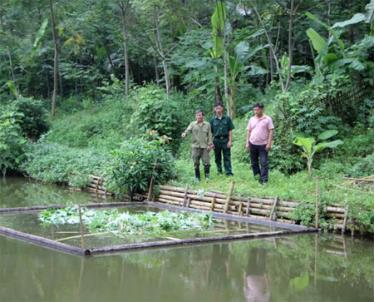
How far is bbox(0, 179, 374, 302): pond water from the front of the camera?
6000mm

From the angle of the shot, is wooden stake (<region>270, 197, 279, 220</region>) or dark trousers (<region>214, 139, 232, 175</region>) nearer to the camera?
→ wooden stake (<region>270, 197, 279, 220</region>)

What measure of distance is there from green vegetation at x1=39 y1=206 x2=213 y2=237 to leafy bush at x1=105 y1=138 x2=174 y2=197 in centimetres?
207

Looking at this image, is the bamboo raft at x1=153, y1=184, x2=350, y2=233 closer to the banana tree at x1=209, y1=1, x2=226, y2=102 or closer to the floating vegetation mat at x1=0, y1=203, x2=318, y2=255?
the floating vegetation mat at x1=0, y1=203, x2=318, y2=255

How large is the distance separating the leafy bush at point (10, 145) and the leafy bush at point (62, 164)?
29 centimetres

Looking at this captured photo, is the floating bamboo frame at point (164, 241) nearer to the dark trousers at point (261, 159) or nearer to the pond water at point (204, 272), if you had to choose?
the pond water at point (204, 272)

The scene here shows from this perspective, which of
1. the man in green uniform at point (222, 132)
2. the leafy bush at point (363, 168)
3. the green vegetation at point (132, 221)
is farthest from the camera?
the man in green uniform at point (222, 132)

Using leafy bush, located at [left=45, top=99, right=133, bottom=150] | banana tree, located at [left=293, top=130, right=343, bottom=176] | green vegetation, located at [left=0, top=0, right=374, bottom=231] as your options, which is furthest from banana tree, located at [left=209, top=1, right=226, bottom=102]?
banana tree, located at [left=293, top=130, right=343, bottom=176]

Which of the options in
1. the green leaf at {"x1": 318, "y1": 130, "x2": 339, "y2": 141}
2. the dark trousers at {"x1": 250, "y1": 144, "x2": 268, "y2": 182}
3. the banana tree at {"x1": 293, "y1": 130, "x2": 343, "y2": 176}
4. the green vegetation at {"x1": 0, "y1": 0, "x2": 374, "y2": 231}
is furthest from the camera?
the green vegetation at {"x1": 0, "y1": 0, "x2": 374, "y2": 231}

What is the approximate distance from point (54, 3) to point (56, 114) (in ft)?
12.9

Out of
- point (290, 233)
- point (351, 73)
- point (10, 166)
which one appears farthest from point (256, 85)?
point (290, 233)

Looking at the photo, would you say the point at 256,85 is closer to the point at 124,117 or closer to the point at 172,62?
the point at 172,62

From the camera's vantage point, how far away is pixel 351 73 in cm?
1339

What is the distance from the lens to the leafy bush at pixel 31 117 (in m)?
18.8

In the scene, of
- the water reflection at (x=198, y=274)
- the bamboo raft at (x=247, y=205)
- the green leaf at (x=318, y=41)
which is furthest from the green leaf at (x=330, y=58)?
the water reflection at (x=198, y=274)
